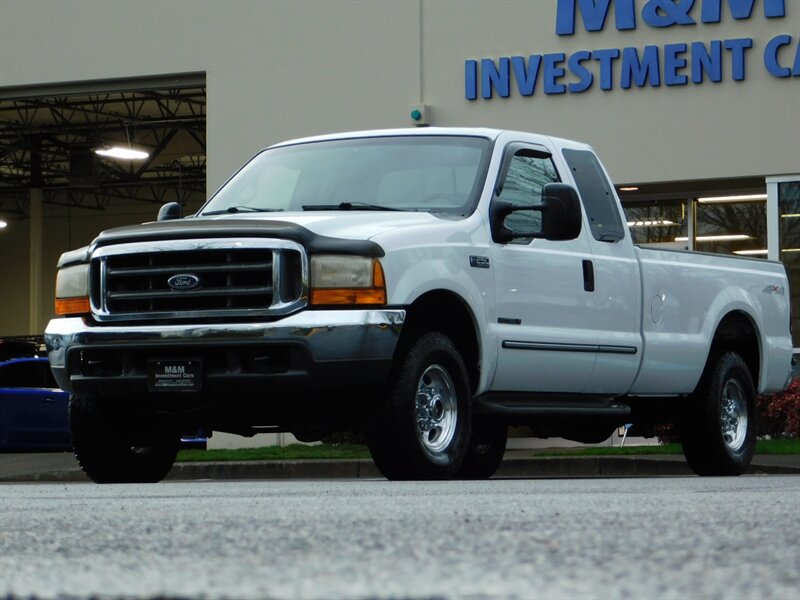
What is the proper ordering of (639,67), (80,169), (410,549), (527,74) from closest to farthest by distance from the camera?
(410,549) < (639,67) < (527,74) < (80,169)

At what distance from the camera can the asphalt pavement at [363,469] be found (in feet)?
52.0

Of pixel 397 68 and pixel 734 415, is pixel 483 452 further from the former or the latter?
pixel 397 68

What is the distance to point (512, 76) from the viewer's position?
21109mm

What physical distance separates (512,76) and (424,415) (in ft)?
42.1

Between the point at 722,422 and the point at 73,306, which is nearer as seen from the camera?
the point at 73,306

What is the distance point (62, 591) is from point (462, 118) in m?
18.5

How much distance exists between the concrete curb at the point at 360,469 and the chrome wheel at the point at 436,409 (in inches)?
258

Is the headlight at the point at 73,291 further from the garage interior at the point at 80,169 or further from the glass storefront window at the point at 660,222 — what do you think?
the garage interior at the point at 80,169

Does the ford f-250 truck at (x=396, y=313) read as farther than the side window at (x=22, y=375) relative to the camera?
No

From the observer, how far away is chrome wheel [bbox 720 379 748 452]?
11734 mm

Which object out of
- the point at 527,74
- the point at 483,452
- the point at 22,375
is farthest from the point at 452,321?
the point at 22,375

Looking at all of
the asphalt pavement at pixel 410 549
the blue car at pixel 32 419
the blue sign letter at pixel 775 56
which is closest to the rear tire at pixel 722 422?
the asphalt pavement at pixel 410 549

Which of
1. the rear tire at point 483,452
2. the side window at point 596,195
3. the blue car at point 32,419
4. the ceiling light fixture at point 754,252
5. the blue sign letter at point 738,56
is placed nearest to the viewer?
the side window at point 596,195

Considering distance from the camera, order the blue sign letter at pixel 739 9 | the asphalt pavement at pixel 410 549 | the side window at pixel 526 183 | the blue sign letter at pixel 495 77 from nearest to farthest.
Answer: the asphalt pavement at pixel 410 549, the side window at pixel 526 183, the blue sign letter at pixel 739 9, the blue sign letter at pixel 495 77
